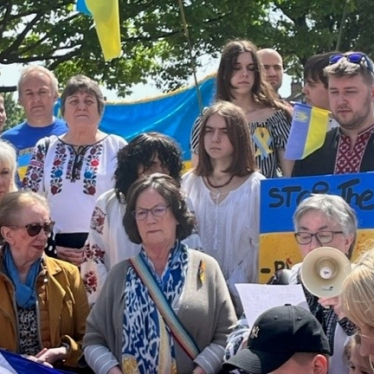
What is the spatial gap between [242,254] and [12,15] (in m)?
11.5

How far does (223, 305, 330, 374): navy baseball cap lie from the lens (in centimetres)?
296

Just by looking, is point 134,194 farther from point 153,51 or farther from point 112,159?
point 153,51

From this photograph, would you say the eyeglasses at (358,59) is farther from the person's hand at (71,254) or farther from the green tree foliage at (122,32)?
the green tree foliage at (122,32)

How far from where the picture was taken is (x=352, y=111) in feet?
16.7

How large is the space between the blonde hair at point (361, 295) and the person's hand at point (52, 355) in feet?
7.44

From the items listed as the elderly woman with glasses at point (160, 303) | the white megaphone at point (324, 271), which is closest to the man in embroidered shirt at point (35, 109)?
the elderly woman with glasses at point (160, 303)

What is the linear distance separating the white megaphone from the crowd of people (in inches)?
3.2

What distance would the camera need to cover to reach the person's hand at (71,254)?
5558 millimetres

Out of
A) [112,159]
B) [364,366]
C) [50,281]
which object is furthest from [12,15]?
[364,366]

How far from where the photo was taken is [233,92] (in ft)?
19.5

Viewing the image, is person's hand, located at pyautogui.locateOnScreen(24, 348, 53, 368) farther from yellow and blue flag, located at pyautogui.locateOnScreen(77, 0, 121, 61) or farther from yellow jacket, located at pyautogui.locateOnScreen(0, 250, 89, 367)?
yellow and blue flag, located at pyautogui.locateOnScreen(77, 0, 121, 61)

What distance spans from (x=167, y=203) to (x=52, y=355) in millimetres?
955

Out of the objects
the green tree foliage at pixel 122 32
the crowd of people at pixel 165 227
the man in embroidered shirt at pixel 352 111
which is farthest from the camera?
the green tree foliage at pixel 122 32

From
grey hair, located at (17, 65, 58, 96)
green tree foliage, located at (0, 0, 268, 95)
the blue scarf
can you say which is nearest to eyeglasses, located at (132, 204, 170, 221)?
the blue scarf
